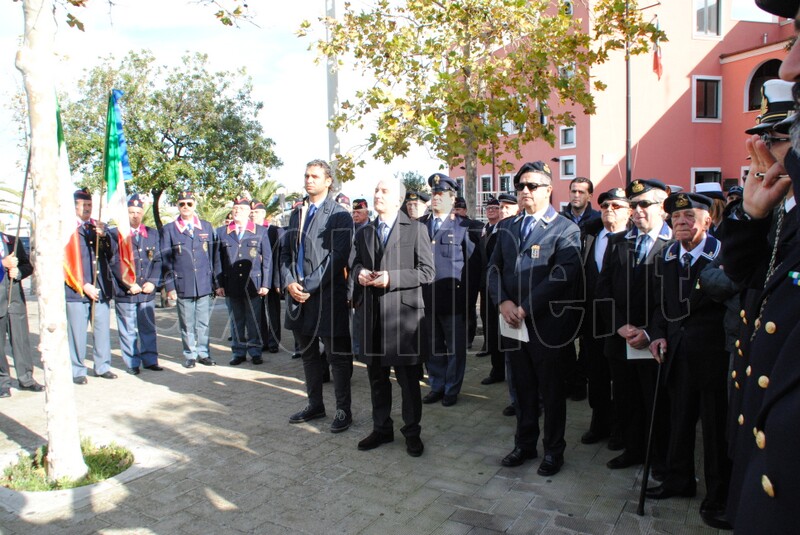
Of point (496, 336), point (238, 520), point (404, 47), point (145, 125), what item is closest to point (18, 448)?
point (238, 520)

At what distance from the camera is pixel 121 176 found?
602 centimetres

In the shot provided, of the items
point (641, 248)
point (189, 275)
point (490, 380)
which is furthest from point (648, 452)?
point (189, 275)

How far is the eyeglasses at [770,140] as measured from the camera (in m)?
1.83

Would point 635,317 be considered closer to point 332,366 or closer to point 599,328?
point 599,328

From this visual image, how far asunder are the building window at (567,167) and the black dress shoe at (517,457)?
74.0 ft

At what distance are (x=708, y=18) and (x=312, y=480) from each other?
28.7 m

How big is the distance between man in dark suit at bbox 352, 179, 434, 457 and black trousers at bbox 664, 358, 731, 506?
1.84 metres

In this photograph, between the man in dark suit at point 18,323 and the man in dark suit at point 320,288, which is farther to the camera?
the man in dark suit at point 18,323

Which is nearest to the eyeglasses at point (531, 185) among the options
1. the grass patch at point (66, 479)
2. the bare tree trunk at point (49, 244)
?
the bare tree trunk at point (49, 244)

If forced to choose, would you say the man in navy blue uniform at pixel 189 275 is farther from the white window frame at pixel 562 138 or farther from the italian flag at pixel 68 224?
the white window frame at pixel 562 138

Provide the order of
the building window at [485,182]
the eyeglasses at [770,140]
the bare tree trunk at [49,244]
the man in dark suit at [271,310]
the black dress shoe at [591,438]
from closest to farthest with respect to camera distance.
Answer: the eyeglasses at [770,140] → the bare tree trunk at [49,244] → the black dress shoe at [591,438] → the man in dark suit at [271,310] → the building window at [485,182]

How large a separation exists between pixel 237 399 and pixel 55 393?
7.38 feet

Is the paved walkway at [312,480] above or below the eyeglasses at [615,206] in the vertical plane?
below

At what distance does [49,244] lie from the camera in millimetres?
4070
